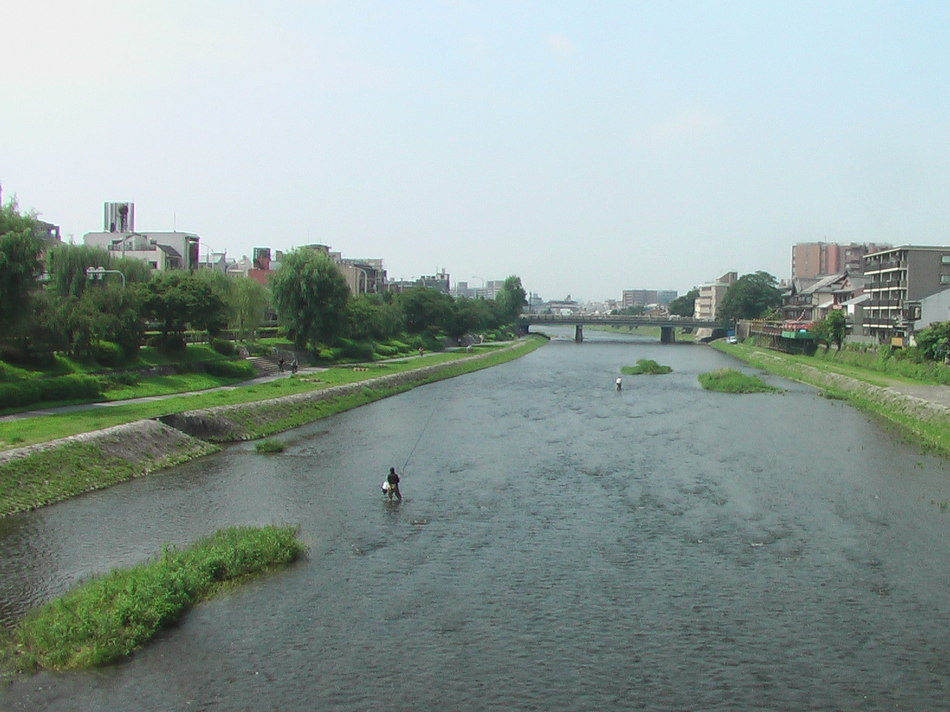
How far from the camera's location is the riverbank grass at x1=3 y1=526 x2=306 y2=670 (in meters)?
16.2

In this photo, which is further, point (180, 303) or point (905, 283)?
point (905, 283)

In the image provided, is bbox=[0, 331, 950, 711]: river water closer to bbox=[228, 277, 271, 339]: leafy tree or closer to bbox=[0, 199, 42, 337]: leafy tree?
bbox=[0, 199, 42, 337]: leafy tree

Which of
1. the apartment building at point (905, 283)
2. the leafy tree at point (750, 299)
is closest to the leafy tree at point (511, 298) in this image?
the leafy tree at point (750, 299)

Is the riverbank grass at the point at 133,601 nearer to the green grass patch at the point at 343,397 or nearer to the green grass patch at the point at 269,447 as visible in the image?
the green grass patch at the point at 269,447

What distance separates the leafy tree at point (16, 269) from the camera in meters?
39.8

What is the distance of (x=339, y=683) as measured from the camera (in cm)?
1562

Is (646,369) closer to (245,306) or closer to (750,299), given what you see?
(245,306)

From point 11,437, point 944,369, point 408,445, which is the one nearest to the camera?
point 11,437

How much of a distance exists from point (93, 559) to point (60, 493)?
731 cm

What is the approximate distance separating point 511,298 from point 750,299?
53.9 m

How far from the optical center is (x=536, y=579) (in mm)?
21312

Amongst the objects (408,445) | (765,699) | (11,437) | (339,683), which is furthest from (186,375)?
(765,699)

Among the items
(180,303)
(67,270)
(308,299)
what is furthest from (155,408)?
(308,299)

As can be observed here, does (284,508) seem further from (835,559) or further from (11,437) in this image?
(835,559)
